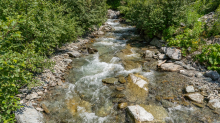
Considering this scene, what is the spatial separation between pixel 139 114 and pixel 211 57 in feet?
22.0

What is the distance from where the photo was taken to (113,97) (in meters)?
7.18

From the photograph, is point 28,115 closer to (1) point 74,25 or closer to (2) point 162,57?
(1) point 74,25

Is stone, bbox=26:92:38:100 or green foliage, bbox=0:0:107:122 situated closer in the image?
green foliage, bbox=0:0:107:122

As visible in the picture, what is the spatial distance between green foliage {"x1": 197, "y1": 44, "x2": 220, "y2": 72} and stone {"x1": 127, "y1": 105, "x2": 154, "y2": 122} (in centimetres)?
582

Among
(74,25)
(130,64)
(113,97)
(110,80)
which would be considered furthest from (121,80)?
(74,25)

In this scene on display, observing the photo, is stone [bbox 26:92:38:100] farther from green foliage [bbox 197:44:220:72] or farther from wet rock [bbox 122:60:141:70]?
green foliage [bbox 197:44:220:72]

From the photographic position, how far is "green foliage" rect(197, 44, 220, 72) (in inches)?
329

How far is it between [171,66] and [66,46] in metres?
10.1

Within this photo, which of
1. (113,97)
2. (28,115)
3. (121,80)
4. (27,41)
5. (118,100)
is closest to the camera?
(28,115)

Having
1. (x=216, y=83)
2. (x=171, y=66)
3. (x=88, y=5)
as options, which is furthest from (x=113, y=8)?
(x=216, y=83)

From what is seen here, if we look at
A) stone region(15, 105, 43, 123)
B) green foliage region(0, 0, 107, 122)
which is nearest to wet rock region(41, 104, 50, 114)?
stone region(15, 105, 43, 123)

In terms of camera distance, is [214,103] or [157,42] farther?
[157,42]

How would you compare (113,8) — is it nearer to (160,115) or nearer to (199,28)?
(199,28)

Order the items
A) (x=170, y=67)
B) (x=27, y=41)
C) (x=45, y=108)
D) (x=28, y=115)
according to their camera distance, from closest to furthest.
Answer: (x=28, y=115), (x=45, y=108), (x=27, y=41), (x=170, y=67)
